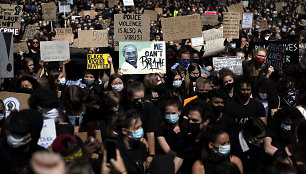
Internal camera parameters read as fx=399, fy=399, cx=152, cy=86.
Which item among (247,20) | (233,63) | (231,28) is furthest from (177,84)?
(247,20)

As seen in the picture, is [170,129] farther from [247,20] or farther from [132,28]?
[247,20]

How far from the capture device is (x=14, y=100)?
501 centimetres

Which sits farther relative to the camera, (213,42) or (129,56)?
(213,42)

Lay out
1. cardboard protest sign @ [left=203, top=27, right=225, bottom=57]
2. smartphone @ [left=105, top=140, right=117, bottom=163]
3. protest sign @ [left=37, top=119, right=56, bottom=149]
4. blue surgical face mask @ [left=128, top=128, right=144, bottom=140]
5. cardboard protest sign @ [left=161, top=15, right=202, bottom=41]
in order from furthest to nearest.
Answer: cardboard protest sign @ [left=203, top=27, right=225, bottom=57] → cardboard protest sign @ [left=161, top=15, right=202, bottom=41] → protest sign @ [left=37, top=119, right=56, bottom=149] → blue surgical face mask @ [left=128, top=128, right=144, bottom=140] → smartphone @ [left=105, top=140, right=117, bottom=163]

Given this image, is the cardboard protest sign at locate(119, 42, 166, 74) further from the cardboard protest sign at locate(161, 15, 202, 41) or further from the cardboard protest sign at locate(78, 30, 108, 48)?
the cardboard protest sign at locate(78, 30, 108, 48)

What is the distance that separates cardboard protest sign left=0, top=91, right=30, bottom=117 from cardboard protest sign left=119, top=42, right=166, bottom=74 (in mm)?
2256

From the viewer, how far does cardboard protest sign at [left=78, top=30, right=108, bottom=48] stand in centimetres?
874

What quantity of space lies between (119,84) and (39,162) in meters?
3.33

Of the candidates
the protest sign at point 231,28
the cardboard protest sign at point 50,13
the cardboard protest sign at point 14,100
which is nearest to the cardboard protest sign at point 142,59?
the cardboard protest sign at point 14,100

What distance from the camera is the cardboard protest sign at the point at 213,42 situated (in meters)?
9.14

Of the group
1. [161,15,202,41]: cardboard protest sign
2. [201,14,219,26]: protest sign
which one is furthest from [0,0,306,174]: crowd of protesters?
[201,14,219,26]: protest sign

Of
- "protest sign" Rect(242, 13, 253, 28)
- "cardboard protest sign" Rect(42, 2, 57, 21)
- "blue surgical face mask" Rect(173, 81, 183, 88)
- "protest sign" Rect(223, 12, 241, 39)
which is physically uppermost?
"cardboard protest sign" Rect(42, 2, 57, 21)

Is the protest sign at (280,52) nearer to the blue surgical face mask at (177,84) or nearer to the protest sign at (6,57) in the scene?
the blue surgical face mask at (177,84)

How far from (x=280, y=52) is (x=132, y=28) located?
2738 mm
